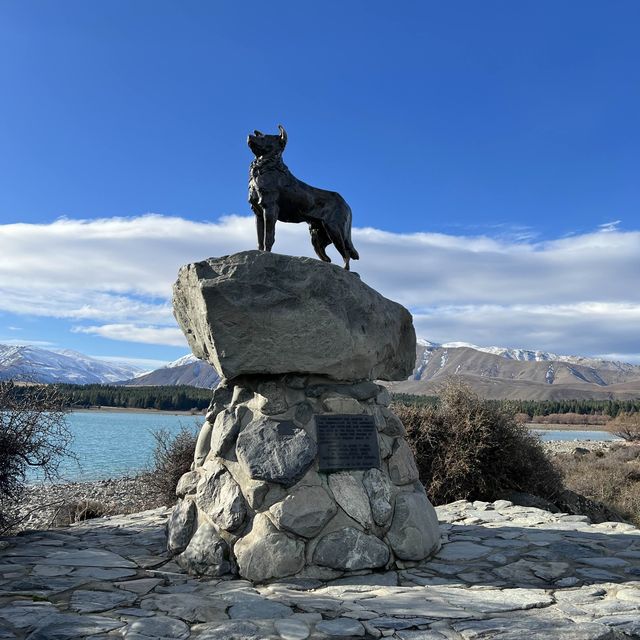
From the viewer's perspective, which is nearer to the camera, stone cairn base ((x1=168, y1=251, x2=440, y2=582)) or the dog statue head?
stone cairn base ((x1=168, y1=251, x2=440, y2=582))

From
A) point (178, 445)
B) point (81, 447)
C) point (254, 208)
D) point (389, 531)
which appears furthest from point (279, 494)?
point (81, 447)

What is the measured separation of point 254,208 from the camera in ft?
19.8

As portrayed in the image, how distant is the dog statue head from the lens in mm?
5996

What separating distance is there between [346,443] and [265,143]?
9.94ft

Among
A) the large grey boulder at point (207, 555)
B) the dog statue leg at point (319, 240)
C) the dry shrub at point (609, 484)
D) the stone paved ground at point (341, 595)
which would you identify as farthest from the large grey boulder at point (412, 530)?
the dry shrub at point (609, 484)

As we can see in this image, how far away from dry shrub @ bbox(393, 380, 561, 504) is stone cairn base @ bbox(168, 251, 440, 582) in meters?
4.55

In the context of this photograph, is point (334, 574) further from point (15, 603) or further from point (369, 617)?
point (15, 603)

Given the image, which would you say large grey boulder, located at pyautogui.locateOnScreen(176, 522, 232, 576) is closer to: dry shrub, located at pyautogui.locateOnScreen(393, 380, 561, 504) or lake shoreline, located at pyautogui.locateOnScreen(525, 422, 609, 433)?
dry shrub, located at pyautogui.locateOnScreen(393, 380, 561, 504)

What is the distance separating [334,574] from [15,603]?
7.61 ft

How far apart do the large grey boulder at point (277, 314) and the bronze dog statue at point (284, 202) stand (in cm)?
73

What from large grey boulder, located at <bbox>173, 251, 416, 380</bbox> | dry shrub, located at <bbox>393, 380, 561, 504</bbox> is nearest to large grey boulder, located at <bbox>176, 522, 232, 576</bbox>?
large grey boulder, located at <bbox>173, 251, 416, 380</bbox>

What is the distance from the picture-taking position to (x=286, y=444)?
5141 millimetres

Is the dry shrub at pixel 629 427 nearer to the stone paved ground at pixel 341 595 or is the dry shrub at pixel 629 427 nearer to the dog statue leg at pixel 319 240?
the stone paved ground at pixel 341 595

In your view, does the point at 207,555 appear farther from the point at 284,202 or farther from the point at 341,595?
the point at 284,202
